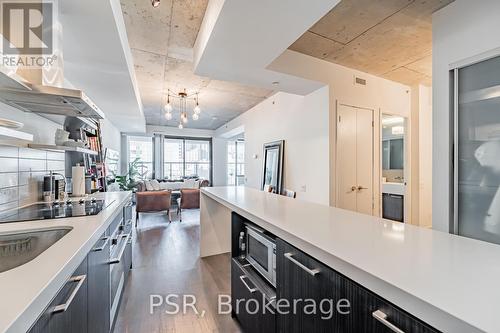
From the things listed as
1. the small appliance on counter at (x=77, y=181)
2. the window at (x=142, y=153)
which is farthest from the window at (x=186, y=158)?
the small appliance on counter at (x=77, y=181)

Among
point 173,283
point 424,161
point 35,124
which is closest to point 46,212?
point 35,124

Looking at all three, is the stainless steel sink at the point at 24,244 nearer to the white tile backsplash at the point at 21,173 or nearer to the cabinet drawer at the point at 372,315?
the white tile backsplash at the point at 21,173

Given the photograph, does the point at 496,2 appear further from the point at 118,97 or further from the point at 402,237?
the point at 118,97

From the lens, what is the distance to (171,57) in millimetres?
3342

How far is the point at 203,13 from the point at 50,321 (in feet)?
8.92

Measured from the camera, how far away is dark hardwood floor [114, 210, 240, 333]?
186cm

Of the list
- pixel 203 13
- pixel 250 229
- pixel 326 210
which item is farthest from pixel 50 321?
pixel 203 13

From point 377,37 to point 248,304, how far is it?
3270 millimetres

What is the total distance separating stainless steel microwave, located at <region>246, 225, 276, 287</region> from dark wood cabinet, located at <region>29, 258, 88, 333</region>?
95 centimetres

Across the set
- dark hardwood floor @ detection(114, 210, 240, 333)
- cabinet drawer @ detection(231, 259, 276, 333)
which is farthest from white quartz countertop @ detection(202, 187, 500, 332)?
dark hardwood floor @ detection(114, 210, 240, 333)

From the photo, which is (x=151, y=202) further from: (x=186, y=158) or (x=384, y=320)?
(x=384, y=320)

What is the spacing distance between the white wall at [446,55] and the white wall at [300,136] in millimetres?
1411

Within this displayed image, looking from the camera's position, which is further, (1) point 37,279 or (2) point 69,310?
(2) point 69,310

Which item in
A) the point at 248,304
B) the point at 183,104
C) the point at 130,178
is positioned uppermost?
the point at 183,104
